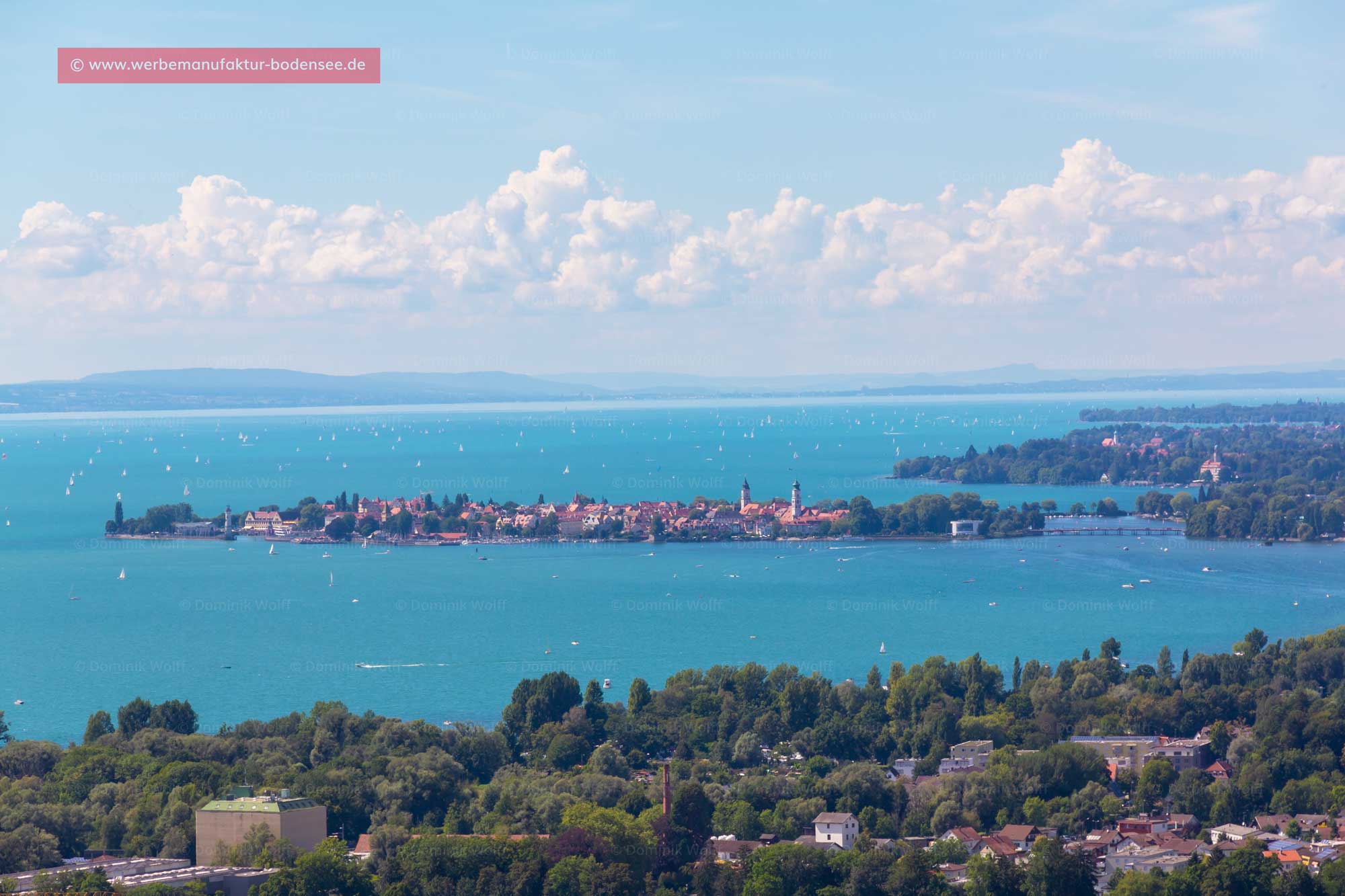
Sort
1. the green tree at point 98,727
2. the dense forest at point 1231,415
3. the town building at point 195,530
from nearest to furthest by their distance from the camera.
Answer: the green tree at point 98,727 → the town building at point 195,530 → the dense forest at point 1231,415

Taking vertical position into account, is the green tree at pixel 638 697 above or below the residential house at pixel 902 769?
above

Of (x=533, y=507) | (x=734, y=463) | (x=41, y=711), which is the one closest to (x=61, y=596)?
(x=41, y=711)

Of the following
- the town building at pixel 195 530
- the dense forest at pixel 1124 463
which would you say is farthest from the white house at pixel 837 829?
the dense forest at pixel 1124 463

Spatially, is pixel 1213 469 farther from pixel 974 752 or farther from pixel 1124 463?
pixel 974 752

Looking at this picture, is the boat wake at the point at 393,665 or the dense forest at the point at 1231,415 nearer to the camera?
the boat wake at the point at 393,665

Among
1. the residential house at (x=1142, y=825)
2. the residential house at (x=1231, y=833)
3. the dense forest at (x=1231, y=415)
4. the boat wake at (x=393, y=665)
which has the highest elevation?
A: the dense forest at (x=1231, y=415)

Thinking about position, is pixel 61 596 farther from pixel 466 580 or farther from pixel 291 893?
pixel 291 893

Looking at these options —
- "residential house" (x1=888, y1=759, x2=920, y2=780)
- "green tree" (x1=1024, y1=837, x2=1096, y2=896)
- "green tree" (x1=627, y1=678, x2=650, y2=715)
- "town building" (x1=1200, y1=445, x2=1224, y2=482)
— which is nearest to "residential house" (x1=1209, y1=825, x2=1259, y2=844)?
"green tree" (x1=1024, y1=837, x2=1096, y2=896)

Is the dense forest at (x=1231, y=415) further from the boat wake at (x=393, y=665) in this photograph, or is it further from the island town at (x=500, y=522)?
the boat wake at (x=393, y=665)
